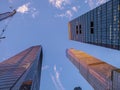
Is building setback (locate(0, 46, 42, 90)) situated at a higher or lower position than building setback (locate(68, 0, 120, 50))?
lower

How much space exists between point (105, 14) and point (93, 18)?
811 inches

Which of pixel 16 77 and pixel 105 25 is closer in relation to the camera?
pixel 16 77

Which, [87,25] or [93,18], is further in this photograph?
[87,25]

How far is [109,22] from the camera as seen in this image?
317 feet

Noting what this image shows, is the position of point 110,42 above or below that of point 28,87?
above

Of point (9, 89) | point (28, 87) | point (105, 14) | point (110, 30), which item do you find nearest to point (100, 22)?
point (105, 14)

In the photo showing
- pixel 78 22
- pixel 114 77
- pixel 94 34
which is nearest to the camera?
pixel 114 77

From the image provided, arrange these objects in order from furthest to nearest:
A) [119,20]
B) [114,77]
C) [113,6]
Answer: [114,77] < [113,6] < [119,20]

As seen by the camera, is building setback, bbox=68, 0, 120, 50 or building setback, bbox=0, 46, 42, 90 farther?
building setback, bbox=68, 0, 120, 50

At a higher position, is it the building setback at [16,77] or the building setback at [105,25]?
the building setback at [105,25]

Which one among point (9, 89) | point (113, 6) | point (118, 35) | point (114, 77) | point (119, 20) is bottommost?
point (114, 77)

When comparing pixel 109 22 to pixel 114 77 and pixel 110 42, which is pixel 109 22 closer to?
pixel 110 42

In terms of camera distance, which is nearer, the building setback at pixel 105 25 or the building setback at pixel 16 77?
the building setback at pixel 16 77

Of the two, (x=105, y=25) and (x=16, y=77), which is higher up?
(x=105, y=25)
